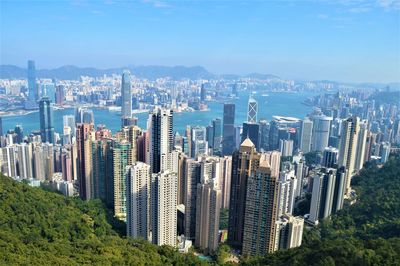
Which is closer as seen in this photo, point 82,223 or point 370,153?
point 82,223

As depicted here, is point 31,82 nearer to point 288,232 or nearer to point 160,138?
point 160,138

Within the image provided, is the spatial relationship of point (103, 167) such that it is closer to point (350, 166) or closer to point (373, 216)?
point (373, 216)

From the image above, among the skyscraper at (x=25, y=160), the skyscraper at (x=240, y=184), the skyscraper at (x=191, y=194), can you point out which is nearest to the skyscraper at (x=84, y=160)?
the skyscraper at (x=25, y=160)

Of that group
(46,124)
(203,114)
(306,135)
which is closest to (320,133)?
(306,135)

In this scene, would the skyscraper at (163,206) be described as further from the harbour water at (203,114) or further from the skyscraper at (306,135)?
the harbour water at (203,114)

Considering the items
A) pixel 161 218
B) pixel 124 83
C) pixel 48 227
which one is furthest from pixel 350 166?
pixel 124 83

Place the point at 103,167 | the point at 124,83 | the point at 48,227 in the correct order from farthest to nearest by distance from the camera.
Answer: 1. the point at 124,83
2. the point at 103,167
3. the point at 48,227
